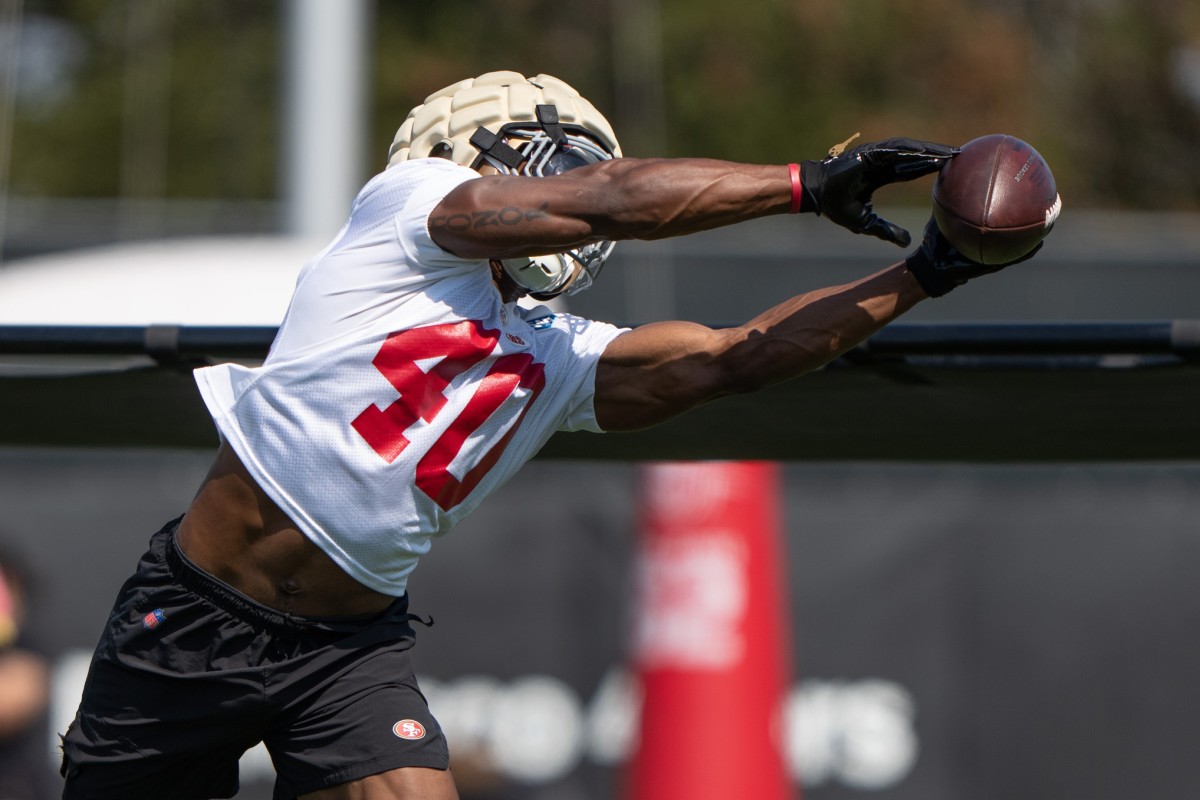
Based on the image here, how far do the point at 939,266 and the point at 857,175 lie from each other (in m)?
0.34

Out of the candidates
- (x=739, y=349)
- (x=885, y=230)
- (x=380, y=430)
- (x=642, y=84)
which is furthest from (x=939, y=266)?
(x=642, y=84)

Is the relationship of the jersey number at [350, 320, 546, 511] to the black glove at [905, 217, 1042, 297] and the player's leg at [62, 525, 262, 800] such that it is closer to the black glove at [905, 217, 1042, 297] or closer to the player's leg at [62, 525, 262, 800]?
the player's leg at [62, 525, 262, 800]

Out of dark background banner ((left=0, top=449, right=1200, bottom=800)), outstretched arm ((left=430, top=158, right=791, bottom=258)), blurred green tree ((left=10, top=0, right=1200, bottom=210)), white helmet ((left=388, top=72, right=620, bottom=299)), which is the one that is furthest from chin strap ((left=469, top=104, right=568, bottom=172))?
blurred green tree ((left=10, top=0, right=1200, bottom=210))

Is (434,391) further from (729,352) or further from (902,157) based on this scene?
(902,157)

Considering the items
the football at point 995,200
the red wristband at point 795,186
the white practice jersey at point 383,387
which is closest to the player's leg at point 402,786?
the white practice jersey at point 383,387

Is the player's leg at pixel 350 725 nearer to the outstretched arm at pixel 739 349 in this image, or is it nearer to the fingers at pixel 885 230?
the outstretched arm at pixel 739 349

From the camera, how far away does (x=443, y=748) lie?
10.6 ft

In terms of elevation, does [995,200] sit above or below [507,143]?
below

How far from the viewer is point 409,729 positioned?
10.4 feet

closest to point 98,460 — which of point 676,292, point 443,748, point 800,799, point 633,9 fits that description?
point 800,799

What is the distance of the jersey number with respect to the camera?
304 cm

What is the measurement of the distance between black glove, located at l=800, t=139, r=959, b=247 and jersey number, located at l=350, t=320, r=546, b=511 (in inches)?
27.1

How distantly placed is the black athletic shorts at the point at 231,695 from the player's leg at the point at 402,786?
2 cm

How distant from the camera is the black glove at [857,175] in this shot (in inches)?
109
